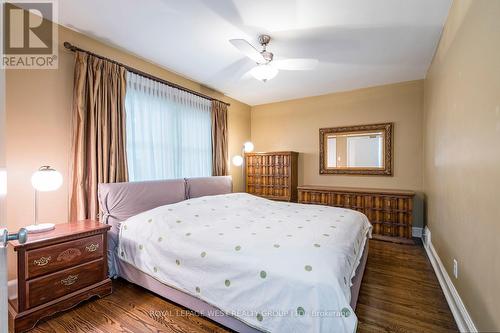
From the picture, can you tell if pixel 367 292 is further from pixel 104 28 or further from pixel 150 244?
pixel 104 28

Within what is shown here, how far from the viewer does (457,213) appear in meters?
1.85

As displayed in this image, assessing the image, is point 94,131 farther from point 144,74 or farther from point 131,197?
point 144,74

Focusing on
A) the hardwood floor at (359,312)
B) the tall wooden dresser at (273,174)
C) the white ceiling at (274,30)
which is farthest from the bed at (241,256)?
the white ceiling at (274,30)

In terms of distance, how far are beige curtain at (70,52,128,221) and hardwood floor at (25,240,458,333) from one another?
91 centimetres

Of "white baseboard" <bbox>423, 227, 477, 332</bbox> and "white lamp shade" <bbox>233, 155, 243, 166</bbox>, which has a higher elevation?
"white lamp shade" <bbox>233, 155, 243, 166</bbox>

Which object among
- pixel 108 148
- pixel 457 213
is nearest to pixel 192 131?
pixel 108 148

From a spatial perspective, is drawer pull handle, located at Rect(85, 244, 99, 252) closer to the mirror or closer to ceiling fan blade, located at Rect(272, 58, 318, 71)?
ceiling fan blade, located at Rect(272, 58, 318, 71)

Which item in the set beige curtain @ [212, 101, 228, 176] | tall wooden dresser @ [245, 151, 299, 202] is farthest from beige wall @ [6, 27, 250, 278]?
tall wooden dresser @ [245, 151, 299, 202]

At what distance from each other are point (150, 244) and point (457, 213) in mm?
2622

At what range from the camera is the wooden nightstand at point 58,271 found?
5.48ft

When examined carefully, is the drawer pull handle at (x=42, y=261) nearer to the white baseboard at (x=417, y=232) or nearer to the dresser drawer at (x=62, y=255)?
the dresser drawer at (x=62, y=255)

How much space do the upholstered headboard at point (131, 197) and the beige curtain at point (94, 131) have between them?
0.46 feet

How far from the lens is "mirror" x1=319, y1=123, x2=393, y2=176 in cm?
399

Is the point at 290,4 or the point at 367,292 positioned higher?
the point at 290,4
